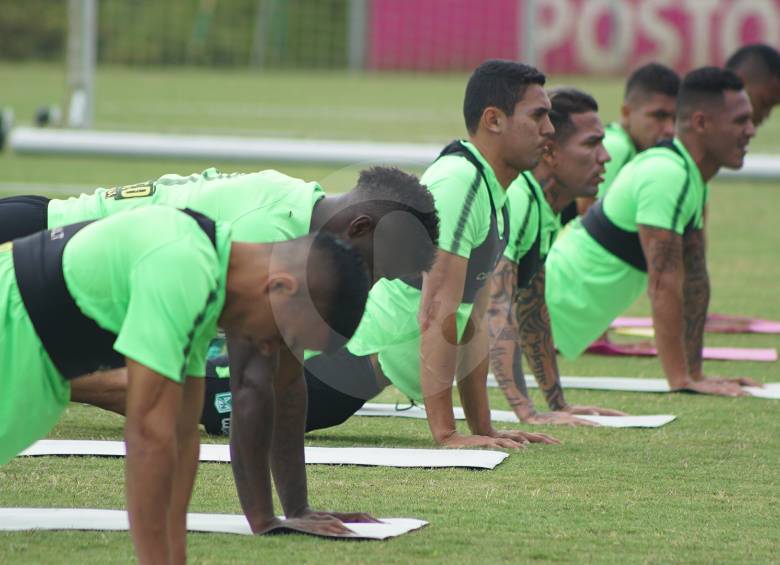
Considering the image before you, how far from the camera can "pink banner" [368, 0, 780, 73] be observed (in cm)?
3578

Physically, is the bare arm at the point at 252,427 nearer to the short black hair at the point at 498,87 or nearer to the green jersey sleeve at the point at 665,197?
the short black hair at the point at 498,87

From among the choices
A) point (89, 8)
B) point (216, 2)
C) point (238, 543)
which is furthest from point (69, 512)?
point (216, 2)

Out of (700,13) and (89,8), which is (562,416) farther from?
(700,13)

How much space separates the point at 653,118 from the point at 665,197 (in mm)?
1751

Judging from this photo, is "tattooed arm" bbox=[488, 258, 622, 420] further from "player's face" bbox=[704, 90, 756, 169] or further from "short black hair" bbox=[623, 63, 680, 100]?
"short black hair" bbox=[623, 63, 680, 100]

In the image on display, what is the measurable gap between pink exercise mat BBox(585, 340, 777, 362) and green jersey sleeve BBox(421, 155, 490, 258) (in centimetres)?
342

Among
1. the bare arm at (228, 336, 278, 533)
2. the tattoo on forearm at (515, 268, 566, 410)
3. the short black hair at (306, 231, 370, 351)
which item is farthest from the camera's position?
the tattoo on forearm at (515, 268, 566, 410)

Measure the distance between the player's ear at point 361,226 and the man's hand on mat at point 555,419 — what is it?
2.47m

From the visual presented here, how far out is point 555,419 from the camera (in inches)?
278

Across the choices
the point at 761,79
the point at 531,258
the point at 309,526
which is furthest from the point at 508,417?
the point at 761,79

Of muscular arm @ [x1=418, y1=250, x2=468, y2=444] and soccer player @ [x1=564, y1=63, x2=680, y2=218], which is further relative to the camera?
soccer player @ [x1=564, y1=63, x2=680, y2=218]

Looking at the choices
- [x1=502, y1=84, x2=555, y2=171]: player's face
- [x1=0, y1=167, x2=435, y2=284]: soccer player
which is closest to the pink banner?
[x1=502, y1=84, x2=555, y2=171]: player's face

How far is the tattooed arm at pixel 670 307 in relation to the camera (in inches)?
315

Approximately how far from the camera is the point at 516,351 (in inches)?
279
